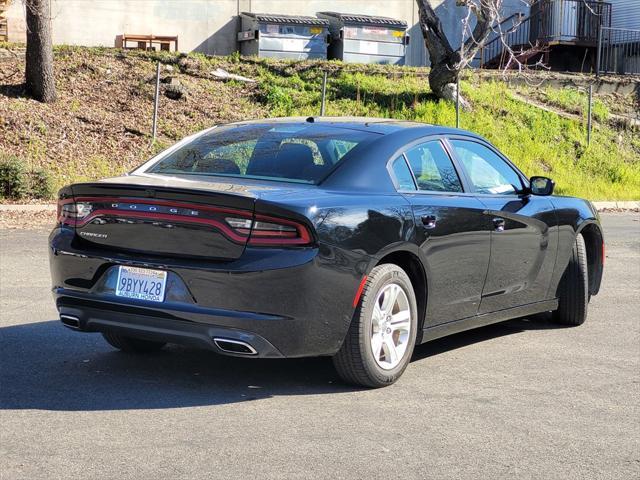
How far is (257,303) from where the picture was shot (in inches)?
226

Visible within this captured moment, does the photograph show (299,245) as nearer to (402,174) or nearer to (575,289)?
(402,174)

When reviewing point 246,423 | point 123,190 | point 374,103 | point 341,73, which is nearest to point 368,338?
point 246,423

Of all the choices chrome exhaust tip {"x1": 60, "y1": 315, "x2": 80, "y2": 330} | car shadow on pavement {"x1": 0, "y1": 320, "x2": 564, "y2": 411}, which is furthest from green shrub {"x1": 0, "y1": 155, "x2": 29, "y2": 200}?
chrome exhaust tip {"x1": 60, "y1": 315, "x2": 80, "y2": 330}

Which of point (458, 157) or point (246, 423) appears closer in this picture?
point (246, 423)

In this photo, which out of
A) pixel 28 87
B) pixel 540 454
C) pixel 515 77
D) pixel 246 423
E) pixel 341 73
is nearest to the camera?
pixel 540 454

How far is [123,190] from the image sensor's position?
6.09 meters

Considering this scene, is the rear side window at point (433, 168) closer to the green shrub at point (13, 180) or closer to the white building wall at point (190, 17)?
the green shrub at point (13, 180)

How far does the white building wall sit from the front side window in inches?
871

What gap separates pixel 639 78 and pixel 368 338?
2680 cm

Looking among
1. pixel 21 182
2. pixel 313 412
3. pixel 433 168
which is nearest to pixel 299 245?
pixel 313 412

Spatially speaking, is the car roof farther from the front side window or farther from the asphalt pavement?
the asphalt pavement

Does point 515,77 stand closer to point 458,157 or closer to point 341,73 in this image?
point 341,73

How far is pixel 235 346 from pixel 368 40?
24716 mm

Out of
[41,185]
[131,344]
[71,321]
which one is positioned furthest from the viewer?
[41,185]
